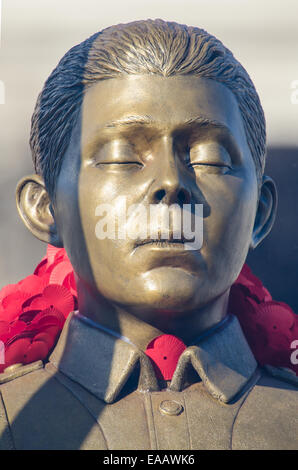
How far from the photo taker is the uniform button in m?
2.09

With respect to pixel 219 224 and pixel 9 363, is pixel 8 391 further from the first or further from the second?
pixel 219 224

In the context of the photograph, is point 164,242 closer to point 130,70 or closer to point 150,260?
point 150,260

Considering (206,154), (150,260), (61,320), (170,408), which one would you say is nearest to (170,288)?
(150,260)

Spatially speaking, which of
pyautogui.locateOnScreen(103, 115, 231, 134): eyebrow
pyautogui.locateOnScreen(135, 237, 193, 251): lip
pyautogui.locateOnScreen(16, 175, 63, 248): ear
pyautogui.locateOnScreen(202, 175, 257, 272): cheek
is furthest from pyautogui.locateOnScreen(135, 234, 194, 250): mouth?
pyautogui.locateOnScreen(16, 175, 63, 248): ear

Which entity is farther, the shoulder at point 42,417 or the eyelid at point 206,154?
the eyelid at point 206,154

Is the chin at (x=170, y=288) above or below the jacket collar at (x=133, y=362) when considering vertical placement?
above

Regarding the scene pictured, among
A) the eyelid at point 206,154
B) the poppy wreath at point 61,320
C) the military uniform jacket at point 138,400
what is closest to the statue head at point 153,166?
the eyelid at point 206,154

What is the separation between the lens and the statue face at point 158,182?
6.96 feet

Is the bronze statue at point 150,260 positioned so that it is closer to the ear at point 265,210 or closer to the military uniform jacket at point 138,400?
the military uniform jacket at point 138,400

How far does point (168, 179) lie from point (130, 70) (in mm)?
495

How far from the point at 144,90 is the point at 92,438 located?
1285 millimetres

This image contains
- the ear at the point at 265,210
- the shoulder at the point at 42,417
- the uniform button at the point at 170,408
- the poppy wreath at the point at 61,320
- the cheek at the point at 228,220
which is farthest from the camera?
the ear at the point at 265,210

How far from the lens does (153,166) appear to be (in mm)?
2178

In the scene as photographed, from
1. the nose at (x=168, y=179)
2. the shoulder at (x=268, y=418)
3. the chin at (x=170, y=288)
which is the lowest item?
the shoulder at (x=268, y=418)
